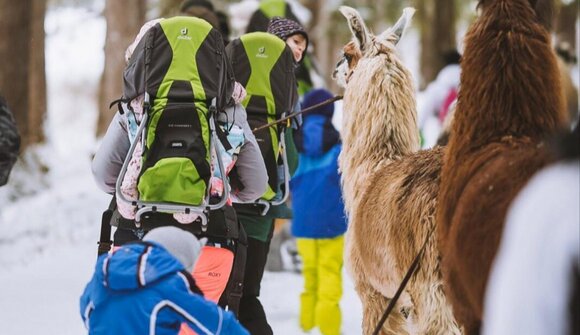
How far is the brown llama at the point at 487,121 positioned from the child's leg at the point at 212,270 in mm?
1250

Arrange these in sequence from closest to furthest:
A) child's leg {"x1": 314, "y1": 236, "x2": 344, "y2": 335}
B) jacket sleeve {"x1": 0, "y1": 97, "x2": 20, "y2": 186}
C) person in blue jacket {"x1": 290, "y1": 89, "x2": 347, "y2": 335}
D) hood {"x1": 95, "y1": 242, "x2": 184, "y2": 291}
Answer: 1. hood {"x1": 95, "y1": 242, "x2": 184, "y2": 291}
2. jacket sleeve {"x1": 0, "y1": 97, "x2": 20, "y2": 186}
3. child's leg {"x1": 314, "y1": 236, "x2": 344, "y2": 335}
4. person in blue jacket {"x1": 290, "y1": 89, "x2": 347, "y2": 335}

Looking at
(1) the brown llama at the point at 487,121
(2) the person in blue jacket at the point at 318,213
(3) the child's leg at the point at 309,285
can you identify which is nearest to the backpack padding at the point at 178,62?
(1) the brown llama at the point at 487,121


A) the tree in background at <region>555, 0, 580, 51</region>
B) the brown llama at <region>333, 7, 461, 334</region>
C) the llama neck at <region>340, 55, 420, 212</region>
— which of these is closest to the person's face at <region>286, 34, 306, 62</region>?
the brown llama at <region>333, 7, 461, 334</region>

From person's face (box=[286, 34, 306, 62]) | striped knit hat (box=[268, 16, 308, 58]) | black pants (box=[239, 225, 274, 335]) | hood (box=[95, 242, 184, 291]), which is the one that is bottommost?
black pants (box=[239, 225, 274, 335])

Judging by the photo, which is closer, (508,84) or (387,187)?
(508,84)

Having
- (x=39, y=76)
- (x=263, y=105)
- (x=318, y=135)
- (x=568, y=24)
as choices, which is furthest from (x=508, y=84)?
(x=568, y=24)

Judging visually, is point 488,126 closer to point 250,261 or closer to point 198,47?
A: point 198,47

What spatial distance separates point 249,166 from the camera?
4328 mm

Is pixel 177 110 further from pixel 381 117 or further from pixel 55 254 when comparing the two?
pixel 55 254

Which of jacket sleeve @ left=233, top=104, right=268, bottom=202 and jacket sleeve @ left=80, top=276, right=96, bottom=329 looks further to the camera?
jacket sleeve @ left=233, top=104, right=268, bottom=202

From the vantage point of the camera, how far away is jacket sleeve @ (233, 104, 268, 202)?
167 inches

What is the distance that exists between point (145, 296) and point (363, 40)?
104 inches

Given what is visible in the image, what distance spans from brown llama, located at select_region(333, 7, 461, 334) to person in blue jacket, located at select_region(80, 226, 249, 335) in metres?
1.20

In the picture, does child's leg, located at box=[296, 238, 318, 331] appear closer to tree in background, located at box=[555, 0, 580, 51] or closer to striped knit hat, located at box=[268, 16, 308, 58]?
striped knit hat, located at box=[268, 16, 308, 58]
